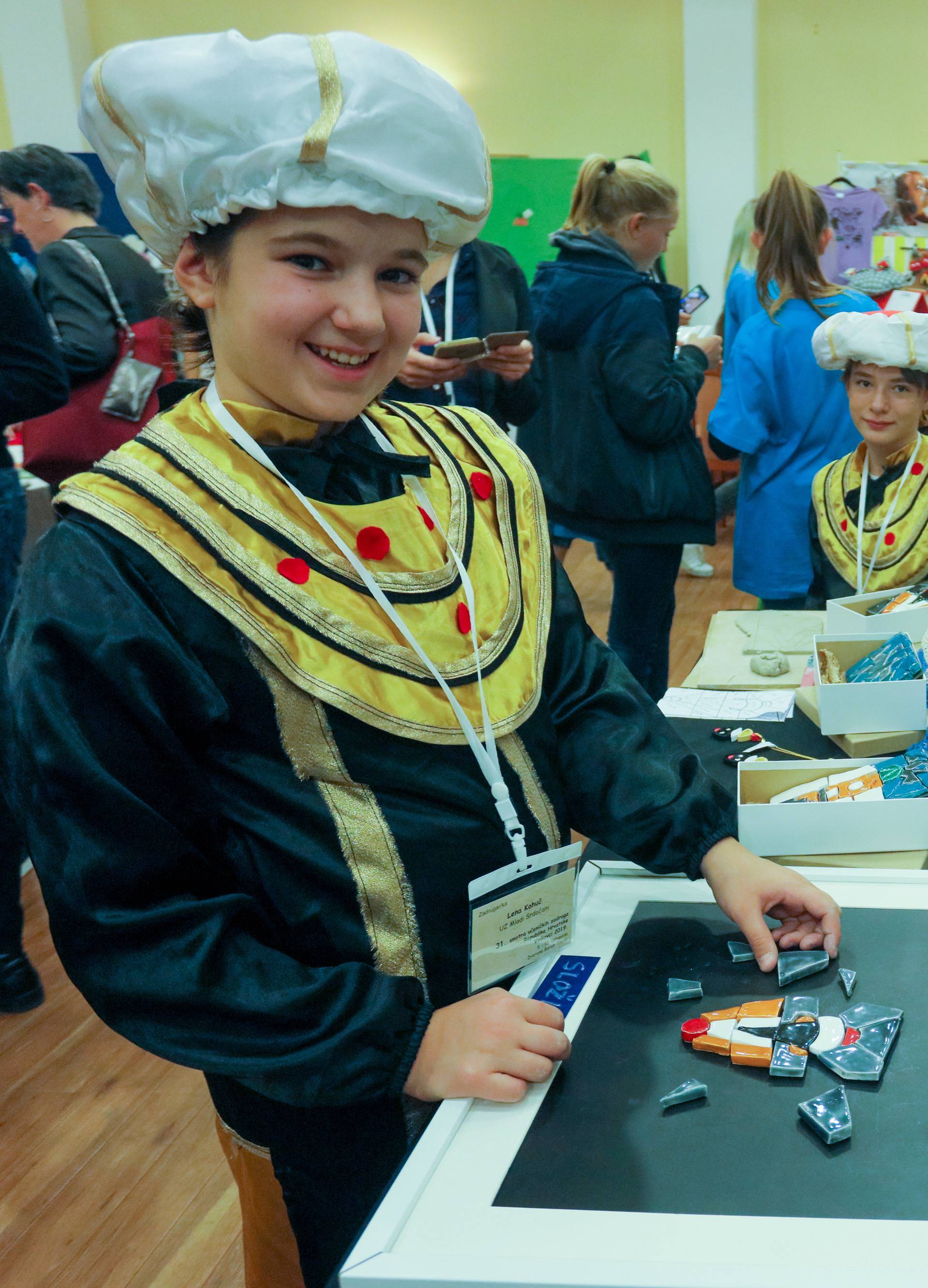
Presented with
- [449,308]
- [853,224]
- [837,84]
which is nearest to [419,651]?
[449,308]

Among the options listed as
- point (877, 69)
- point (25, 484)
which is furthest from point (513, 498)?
point (877, 69)

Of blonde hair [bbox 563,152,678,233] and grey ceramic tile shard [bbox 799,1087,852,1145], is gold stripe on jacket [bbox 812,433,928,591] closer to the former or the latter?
blonde hair [bbox 563,152,678,233]

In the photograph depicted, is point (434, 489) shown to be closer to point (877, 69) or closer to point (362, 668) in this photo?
point (362, 668)

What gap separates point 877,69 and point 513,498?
22.7ft

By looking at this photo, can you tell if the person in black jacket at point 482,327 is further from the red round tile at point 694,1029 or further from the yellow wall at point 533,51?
the yellow wall at point 533,51

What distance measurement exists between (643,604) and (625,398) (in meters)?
0.55

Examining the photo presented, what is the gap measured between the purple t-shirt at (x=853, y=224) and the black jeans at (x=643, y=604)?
341 centimetres

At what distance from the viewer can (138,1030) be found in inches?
32.2

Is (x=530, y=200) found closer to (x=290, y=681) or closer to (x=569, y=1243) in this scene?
(x=290, y=681)

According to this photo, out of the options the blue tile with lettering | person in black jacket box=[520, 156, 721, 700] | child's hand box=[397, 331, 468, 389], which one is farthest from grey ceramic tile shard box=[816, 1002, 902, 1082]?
person in black jacket box=[520, 156, 721, 700]

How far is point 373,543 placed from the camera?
0.96 m

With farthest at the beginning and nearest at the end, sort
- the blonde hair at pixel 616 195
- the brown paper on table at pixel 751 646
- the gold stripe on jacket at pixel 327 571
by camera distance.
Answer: the blonde hair at pixel 616 195
the brown paper on table at pixel 751 646
the gold stripe on jacket at pixel 327 571

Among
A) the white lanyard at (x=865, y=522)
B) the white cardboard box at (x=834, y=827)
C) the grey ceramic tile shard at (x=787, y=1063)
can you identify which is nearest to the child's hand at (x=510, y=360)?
the white lanyard at (x=865, y=522)

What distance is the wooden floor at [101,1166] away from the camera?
1.77m
